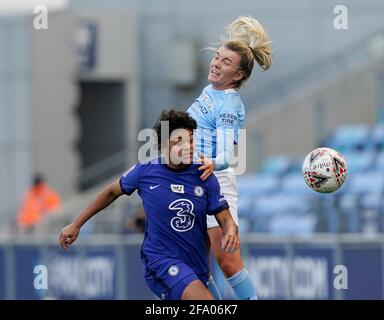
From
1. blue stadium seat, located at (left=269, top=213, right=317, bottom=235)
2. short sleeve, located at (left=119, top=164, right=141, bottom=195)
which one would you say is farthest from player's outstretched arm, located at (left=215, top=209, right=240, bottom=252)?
blue stadium seat, located at (left=269, top=213, right=317, bottom=235)

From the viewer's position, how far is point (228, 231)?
8.77 m

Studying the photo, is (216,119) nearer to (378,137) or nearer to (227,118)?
(227,118)

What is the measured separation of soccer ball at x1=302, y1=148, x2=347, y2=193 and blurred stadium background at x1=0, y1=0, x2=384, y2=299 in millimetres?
7729

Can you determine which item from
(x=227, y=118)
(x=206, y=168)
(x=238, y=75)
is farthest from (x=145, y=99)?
(x=206, y=168)

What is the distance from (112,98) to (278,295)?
1187 centimetres

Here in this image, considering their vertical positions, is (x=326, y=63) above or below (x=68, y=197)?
above

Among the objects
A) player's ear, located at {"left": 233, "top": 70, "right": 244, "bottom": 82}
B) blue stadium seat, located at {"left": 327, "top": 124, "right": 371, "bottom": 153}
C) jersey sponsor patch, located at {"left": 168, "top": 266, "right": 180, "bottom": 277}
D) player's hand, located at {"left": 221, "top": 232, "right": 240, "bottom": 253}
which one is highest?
player's ear, located at {"left": 233, "top": 70, "right": 244, "bottom": 82}

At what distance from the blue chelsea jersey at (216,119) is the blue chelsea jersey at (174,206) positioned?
34cm

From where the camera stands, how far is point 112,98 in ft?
86.4

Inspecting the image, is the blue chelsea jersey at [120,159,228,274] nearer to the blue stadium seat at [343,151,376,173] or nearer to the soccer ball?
the soccer ball

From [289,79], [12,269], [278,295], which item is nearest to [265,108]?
[289,79]

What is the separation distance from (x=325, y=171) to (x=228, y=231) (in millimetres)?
964

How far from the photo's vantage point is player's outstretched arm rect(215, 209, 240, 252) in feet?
28.5
